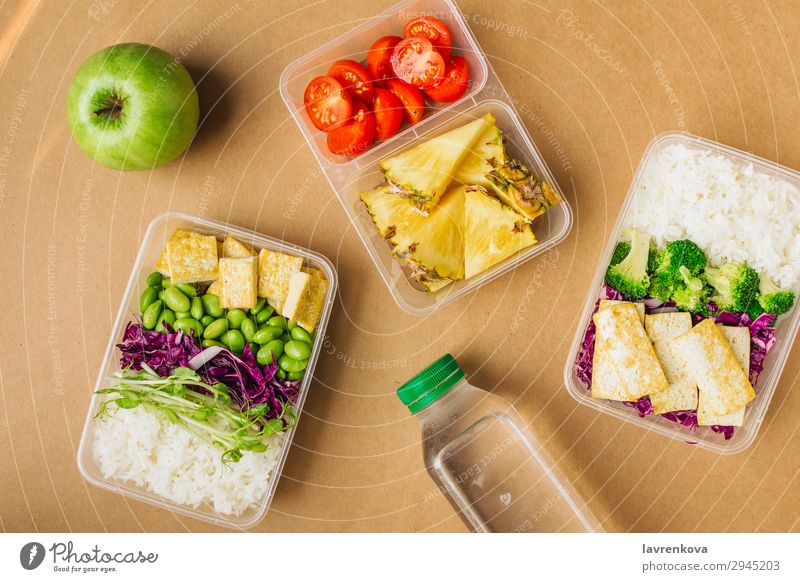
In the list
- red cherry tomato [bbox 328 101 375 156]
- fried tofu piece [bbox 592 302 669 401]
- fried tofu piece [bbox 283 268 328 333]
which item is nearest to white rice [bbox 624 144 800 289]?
fried tofu piece [bbox 592 302 669 401]

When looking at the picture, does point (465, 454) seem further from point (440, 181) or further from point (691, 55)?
point (691, 55)

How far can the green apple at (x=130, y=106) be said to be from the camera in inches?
66.6

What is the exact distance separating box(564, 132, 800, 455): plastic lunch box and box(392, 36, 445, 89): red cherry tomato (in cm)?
67

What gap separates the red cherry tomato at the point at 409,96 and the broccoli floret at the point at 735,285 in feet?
3.19

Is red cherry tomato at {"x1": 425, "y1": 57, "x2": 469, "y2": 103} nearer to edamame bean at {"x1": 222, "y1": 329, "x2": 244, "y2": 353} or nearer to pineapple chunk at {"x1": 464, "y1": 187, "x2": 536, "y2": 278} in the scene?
pineapple chunk at {"x1": 464, "y1": 187, "x2": 536, "y2": 278}

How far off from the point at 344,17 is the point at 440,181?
2.20 ft

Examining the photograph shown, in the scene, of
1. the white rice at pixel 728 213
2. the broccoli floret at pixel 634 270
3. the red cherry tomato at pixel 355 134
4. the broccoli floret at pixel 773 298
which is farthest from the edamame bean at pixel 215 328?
the broccoli floret at pixel 773 298

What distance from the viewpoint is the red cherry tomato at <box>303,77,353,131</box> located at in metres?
1.76

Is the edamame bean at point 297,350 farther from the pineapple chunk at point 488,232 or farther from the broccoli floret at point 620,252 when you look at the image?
the broccoli floret at point 620,252

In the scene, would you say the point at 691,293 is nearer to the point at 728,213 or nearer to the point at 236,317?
the point at 728,213

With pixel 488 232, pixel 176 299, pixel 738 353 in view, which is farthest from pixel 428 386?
pixel 738 353

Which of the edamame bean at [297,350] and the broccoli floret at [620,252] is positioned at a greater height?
the broccoli floret at [620,252]

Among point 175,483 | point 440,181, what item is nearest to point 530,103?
point 440,181

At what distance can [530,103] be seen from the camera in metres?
1.92
